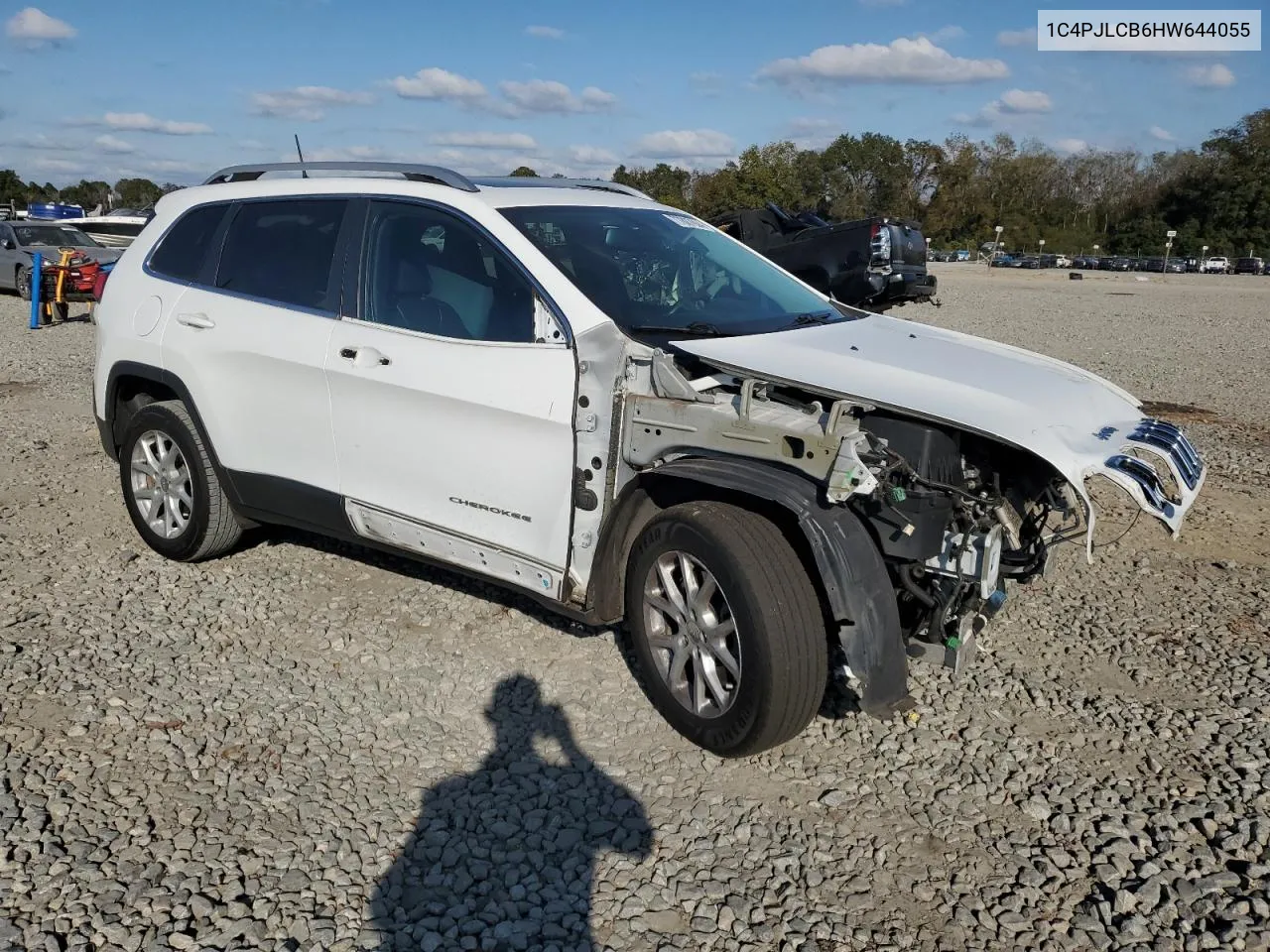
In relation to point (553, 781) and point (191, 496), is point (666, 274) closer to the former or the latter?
point (553, 781)

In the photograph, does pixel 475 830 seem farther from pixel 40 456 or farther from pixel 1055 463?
pixel 40 456

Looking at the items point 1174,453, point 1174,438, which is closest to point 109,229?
point 1174,438

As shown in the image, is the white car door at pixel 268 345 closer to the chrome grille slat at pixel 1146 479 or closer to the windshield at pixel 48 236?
the chrome grille slat at pixel 1146 479

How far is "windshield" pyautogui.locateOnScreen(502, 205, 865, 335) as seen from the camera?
13.3 ft

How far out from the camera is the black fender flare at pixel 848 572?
10.7 ft

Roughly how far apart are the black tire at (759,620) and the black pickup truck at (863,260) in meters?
7.25

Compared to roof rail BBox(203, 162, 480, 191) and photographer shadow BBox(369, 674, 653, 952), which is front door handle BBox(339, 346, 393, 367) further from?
photographer shadow BBox(369, 674, 653, 952)

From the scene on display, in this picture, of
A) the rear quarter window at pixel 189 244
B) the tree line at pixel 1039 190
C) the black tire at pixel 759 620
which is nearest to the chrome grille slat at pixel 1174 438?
the black tire at pixel 759 620

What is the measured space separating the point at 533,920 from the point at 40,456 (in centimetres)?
663

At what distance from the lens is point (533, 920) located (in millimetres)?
2895

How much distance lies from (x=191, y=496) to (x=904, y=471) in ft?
12.2

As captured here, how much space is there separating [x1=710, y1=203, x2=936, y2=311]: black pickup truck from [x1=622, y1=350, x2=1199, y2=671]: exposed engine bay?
266 inches

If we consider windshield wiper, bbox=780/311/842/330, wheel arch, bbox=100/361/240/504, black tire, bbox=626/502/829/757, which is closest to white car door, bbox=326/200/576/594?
black tire, bbox=626/502/829/757

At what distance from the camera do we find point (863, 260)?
1088 cm
